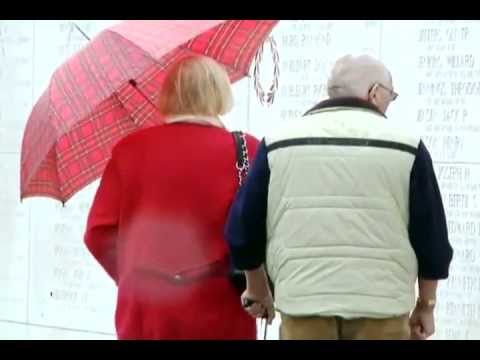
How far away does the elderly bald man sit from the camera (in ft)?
→ 9.99

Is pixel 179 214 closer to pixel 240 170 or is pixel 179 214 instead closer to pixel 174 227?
pixel 174 227

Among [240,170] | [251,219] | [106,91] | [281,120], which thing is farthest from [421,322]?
[281,120]

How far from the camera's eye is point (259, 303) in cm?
336

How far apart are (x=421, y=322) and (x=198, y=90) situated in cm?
106

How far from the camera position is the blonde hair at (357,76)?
127 inches

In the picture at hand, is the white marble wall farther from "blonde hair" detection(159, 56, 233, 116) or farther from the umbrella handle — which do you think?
"blonde hair" detection(159, 56, 233, 116)

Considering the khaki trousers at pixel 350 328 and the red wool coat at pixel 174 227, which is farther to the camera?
the red wool coat at pixel 174 227

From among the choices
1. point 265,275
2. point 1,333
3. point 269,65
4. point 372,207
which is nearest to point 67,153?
point 265,275

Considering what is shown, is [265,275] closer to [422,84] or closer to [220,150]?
[220,150]

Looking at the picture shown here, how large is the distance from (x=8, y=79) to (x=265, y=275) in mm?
3498

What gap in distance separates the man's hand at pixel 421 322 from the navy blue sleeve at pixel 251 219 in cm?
51

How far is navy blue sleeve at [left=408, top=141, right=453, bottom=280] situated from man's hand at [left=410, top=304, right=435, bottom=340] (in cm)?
18

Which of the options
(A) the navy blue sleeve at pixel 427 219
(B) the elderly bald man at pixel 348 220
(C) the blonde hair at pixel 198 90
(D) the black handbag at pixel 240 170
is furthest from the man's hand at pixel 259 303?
(C) the blonde hair at pixel 198 90

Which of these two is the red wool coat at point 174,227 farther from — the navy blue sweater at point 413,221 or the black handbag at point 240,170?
the navy blue sweater at point 413,221
